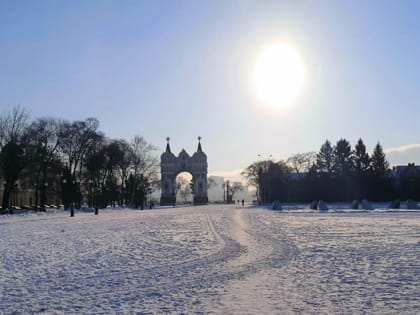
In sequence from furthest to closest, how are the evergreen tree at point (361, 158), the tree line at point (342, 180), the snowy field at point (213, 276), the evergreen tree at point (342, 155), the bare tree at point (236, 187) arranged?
1. the bare tree at point (236, 187)
2. the evergreen tree at point (342, 155)
3. the evergreen tree at point (361, 158)
4. the tree line at point (342, 180)
5. the snowy field at point (213, 276)

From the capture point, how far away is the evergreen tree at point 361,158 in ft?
348

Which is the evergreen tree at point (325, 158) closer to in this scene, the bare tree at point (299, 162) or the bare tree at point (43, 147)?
the bare tree at point (299, 162)

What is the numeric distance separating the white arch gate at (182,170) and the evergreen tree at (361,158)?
30.8 m

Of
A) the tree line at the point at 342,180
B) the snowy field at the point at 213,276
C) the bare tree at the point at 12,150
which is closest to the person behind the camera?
the snowy field at the point at 213,276

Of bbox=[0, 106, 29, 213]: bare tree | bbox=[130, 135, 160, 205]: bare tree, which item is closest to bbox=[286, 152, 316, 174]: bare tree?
bbox=[130, 135, 160, 205]: bare tree

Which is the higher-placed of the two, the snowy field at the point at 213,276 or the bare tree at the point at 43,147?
the bare tree at the point at 43,147

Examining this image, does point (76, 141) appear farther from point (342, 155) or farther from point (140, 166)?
point (342, 155)

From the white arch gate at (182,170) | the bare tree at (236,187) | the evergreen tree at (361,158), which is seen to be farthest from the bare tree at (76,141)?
the bare tree at (236,187)

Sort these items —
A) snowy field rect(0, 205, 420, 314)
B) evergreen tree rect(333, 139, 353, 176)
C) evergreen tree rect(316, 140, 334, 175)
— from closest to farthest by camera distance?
1. snowy field rect(0, 205, 420, 314)
2. evergreen tree rect(333, 139, 353, 176)
3. evergreen tree rect(316, 140, 334, 175)

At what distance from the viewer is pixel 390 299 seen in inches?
390

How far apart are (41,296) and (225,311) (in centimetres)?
385

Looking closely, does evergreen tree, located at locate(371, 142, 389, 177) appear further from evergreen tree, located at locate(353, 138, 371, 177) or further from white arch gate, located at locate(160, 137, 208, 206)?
white arch gate, located at locate(160, 137, 208, 206)

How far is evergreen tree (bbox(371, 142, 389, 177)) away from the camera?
10632 cm

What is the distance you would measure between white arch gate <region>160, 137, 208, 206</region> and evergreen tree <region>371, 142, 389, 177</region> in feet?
111
